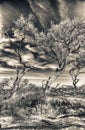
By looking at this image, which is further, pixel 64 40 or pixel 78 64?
pixel 78 64

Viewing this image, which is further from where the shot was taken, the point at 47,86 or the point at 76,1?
the point at 47,86

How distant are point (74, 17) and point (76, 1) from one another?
1.56 m

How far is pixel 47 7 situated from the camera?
113 feet

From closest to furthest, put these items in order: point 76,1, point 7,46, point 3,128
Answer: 1. point 3,128
2. point 76,1
3. point 7,46

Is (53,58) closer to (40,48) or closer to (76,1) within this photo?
(40,48)

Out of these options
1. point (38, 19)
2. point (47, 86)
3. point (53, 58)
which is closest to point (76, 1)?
point (38, 19)

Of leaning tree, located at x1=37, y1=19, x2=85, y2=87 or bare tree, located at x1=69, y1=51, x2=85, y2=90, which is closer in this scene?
leaning tree, located at x1=37, y1=19, x2=85, y2=87

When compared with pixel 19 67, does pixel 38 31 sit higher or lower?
higher

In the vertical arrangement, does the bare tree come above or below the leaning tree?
below

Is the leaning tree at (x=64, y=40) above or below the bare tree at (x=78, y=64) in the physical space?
above

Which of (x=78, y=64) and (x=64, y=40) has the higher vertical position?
(x=64, y=40)

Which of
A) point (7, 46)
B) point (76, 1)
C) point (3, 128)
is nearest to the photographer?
point (3, 128)

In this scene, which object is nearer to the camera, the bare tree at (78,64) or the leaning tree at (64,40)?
the leaning tree at (64,40)

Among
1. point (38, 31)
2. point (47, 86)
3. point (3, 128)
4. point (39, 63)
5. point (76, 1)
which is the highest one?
point (76, 1)
